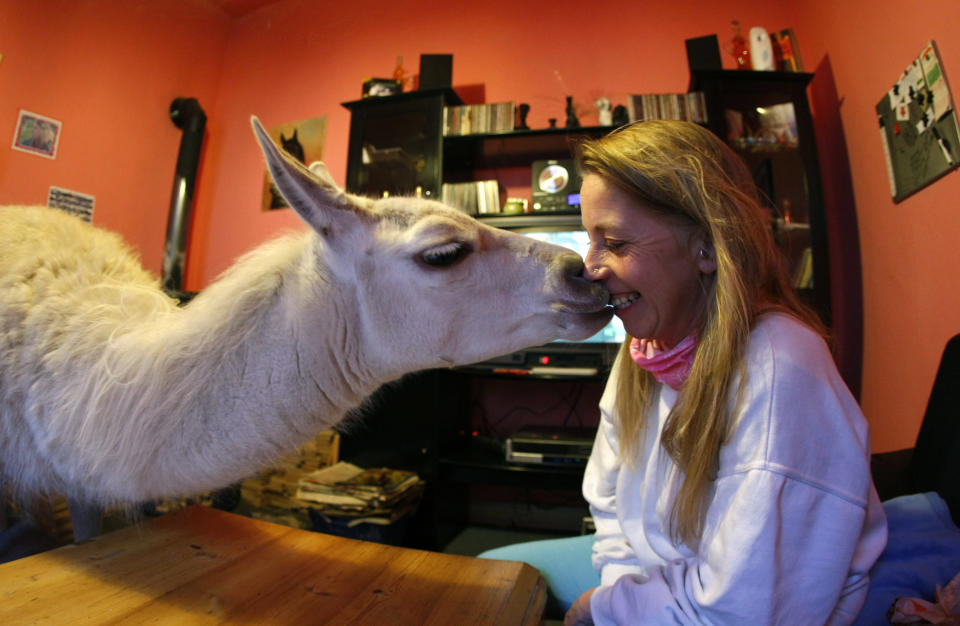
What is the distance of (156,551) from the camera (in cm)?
100

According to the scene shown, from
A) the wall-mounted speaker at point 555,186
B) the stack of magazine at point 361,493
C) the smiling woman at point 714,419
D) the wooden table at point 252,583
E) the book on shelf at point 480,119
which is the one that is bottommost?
the stack of magazine at point 361,493

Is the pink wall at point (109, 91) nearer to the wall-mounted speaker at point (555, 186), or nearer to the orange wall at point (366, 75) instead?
the orange wall at point (366, 75)

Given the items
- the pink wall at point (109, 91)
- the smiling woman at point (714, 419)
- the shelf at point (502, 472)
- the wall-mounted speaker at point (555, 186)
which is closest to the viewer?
the smiling woman at point (714, 419)

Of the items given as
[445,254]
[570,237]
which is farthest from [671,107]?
[445,254]

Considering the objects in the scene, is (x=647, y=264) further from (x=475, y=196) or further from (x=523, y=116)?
(x=523, y=116)

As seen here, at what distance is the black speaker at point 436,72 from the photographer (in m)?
3.78

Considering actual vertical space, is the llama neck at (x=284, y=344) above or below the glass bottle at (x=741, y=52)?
below

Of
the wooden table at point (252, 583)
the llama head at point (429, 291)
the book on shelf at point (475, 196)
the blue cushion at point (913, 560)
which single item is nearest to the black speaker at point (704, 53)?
the book on shelf at point (475, 196)

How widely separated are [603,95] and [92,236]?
375 centimetres

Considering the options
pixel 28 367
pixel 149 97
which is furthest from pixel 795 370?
pixel 149 97

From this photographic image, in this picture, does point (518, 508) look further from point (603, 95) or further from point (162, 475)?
point (603, 95)

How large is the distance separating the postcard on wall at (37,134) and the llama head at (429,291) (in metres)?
2.10

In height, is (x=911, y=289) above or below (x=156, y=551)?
above

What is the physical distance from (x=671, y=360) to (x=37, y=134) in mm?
3009
